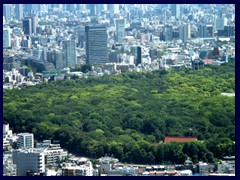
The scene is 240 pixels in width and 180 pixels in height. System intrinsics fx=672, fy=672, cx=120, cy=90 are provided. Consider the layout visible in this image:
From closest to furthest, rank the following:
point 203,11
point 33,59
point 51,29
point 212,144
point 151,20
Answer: point 212,144 → point 33,59 → point 51,29 → point 151,20 → point 203,11

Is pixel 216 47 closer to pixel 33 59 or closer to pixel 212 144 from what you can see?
pixel 33 59

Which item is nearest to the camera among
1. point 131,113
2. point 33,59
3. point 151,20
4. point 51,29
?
point 131,113

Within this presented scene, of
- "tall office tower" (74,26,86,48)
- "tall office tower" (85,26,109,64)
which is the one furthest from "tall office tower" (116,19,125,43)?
"tall office tower" (74,26,86,48)

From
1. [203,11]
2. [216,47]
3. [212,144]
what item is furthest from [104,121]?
[203,11]

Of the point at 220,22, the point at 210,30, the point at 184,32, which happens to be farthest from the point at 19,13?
the point at 220,22

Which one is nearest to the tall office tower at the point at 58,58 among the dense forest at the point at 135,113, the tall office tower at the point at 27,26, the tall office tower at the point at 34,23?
the dense forest at the point at 135,113

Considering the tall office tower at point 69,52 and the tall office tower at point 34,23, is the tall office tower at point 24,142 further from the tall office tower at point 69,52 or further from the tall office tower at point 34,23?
the tall office tower at point 34,23

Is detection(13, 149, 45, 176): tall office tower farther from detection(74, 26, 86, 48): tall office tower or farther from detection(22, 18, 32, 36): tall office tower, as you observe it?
detection(22, 18, 32, 36): tall office tower
